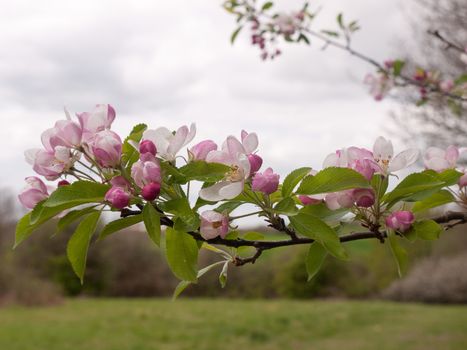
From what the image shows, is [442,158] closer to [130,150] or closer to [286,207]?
[286,207]

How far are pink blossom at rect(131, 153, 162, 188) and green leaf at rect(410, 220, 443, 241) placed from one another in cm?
37

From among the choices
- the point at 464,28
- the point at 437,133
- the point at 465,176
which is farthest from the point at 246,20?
the point at 437,133

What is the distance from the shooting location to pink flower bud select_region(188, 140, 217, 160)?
2.55 feet

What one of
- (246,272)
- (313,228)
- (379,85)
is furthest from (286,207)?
(246,272)

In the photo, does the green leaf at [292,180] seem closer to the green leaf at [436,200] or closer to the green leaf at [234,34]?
the green leaf at [436,200]

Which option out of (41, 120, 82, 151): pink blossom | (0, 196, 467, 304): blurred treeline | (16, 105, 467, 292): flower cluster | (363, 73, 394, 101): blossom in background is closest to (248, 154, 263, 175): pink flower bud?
(16, 105, 467, 292): flower cluster

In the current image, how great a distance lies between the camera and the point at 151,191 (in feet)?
2.32

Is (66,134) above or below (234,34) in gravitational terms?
below

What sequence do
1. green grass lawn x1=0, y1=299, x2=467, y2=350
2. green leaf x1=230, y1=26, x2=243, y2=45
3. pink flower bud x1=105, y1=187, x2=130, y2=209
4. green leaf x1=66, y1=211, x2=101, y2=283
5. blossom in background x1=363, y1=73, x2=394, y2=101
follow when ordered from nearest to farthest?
pink flower bud x1=105, y1=187, x2=130, y2=209 < green leaf x1=66, y1=211, x2=101, y2=283 < green leaf x1=230, y1=26, x2=243, y2=45 < blossom in background x1=363, y1=73, x2=394, y2=101 < green grass lawn x1=0, y1=299, x2=467, y2=350

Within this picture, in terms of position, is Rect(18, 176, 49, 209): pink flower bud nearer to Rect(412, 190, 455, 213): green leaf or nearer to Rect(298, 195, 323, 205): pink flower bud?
Rect(298, 195, 323, 205): pink flower bud

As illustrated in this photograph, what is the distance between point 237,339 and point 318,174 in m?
7.27

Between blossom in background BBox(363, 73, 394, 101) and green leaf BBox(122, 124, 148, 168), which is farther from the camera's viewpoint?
blossom in background BBox(363, 73, 394, 101)

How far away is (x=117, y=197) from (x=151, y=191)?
41mm

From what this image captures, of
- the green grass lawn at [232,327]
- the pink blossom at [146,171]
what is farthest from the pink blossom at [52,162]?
the green grass lawn at [232,327]
